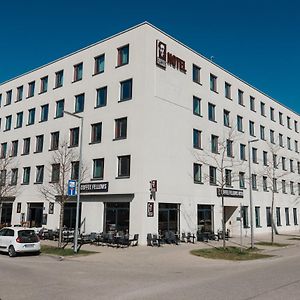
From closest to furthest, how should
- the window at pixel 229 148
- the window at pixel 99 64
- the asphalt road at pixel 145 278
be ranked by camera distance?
1. the asphalt road at pixel 145 278
2. the window at pixel 99 64
3. the window at pixel 229 148

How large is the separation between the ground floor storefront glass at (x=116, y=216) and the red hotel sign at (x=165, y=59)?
11.1m

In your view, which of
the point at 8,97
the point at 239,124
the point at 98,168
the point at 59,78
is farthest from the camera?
the point at 8,97

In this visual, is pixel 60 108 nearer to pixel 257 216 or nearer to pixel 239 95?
pixel 239 95

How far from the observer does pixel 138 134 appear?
89.1 ft

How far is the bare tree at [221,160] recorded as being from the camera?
32.7 m

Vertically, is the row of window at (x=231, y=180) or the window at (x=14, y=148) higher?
the window at (x=14, y=148)

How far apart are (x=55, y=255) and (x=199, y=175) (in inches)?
609

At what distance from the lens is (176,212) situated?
94.3 feet

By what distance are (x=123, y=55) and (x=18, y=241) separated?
17021 mm

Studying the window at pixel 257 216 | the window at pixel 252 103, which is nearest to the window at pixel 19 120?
the window at pixel 252 103

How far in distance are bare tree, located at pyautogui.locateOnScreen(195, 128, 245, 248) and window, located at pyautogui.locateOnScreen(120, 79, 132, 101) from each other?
7659mm

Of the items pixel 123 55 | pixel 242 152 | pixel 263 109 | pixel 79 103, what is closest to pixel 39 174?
pixel 79 103

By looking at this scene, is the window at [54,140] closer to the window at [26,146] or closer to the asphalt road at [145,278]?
the window at [26,146]

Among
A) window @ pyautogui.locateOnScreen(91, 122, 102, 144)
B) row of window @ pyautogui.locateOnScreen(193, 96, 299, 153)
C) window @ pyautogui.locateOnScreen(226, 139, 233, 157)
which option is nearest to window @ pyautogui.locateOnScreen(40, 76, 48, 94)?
window @ pyautogui.locateOnScreen(91, 122, 102, 144)
